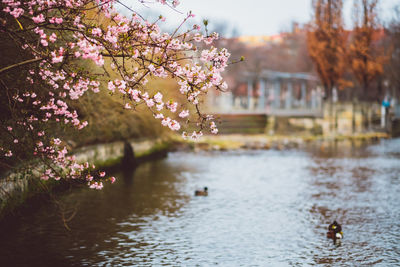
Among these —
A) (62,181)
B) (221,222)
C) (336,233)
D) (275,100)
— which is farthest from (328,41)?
(336,233)

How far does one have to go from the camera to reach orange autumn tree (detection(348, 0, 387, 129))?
178ft

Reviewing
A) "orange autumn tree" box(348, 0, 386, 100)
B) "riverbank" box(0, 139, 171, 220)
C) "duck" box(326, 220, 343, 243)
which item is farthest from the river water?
"orange autumn tree" box(348, 0, 386, 100)

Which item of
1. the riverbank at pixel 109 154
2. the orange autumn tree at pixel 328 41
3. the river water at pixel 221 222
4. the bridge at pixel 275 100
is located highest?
the orange autumn tree at pixel 328 41

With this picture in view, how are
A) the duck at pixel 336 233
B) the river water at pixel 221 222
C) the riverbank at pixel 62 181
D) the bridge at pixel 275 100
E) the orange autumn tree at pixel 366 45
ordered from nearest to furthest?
the river water at pixel 221 222 → the duck at pixel 336 233 → the riverbank at pixel 62 181 → the orange autumn tree at pixel 366 45 → the bridge at pixel 275 100

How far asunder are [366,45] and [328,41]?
331 centimetres

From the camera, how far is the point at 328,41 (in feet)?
187

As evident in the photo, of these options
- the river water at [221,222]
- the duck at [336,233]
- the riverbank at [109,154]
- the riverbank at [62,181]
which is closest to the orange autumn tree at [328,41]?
the riverbank at [109,154]

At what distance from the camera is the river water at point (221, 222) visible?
12000 mm

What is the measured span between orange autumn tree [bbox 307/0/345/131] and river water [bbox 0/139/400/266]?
103 ft

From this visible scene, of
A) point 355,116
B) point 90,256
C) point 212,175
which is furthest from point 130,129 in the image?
point 355,116

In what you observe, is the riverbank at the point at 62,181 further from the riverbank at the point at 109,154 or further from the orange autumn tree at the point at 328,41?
the orange autumn tree at the point at 328,41

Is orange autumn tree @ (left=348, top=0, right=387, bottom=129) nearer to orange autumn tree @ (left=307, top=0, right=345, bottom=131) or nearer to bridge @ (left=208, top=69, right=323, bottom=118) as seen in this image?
orange autumn tree @ (left=307, top=0, right=345, bottom=131)

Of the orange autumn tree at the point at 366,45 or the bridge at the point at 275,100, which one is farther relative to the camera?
the bridge at the point at 275,100

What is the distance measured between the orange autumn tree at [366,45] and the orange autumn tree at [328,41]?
1.26 metres
